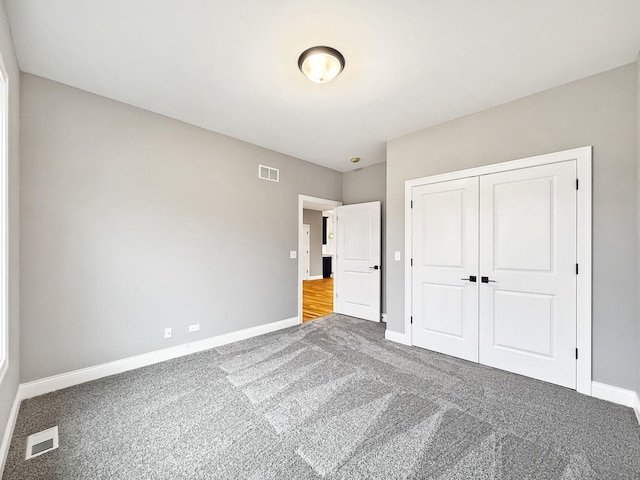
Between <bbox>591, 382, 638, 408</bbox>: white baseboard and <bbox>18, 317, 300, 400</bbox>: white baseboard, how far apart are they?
137 inches

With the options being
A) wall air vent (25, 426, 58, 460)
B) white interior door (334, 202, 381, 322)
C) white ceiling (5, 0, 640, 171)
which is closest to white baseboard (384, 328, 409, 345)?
white interior door (334, 202, 381, 322)

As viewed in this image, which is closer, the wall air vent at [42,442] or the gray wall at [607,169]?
the wall air vent at [42,442]

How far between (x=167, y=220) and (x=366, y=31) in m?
2.63

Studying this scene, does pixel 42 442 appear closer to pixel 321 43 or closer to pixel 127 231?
pixel 127 231

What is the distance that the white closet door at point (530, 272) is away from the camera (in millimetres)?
2412

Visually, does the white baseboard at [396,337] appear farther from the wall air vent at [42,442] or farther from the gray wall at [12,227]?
the gray wall at [12,227]

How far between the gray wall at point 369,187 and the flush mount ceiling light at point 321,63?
269 centimetres

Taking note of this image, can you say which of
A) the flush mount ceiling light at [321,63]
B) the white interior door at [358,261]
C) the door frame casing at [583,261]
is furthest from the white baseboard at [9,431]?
the door frame casing at [583,261]

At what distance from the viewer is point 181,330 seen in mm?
3094

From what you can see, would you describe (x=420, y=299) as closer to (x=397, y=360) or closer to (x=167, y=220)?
(x=397, y=360)

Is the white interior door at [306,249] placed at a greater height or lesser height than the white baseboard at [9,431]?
greater

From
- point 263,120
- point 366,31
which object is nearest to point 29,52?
point 263,120

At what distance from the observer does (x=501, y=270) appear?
2762mm

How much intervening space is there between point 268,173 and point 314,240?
18.6 feet
